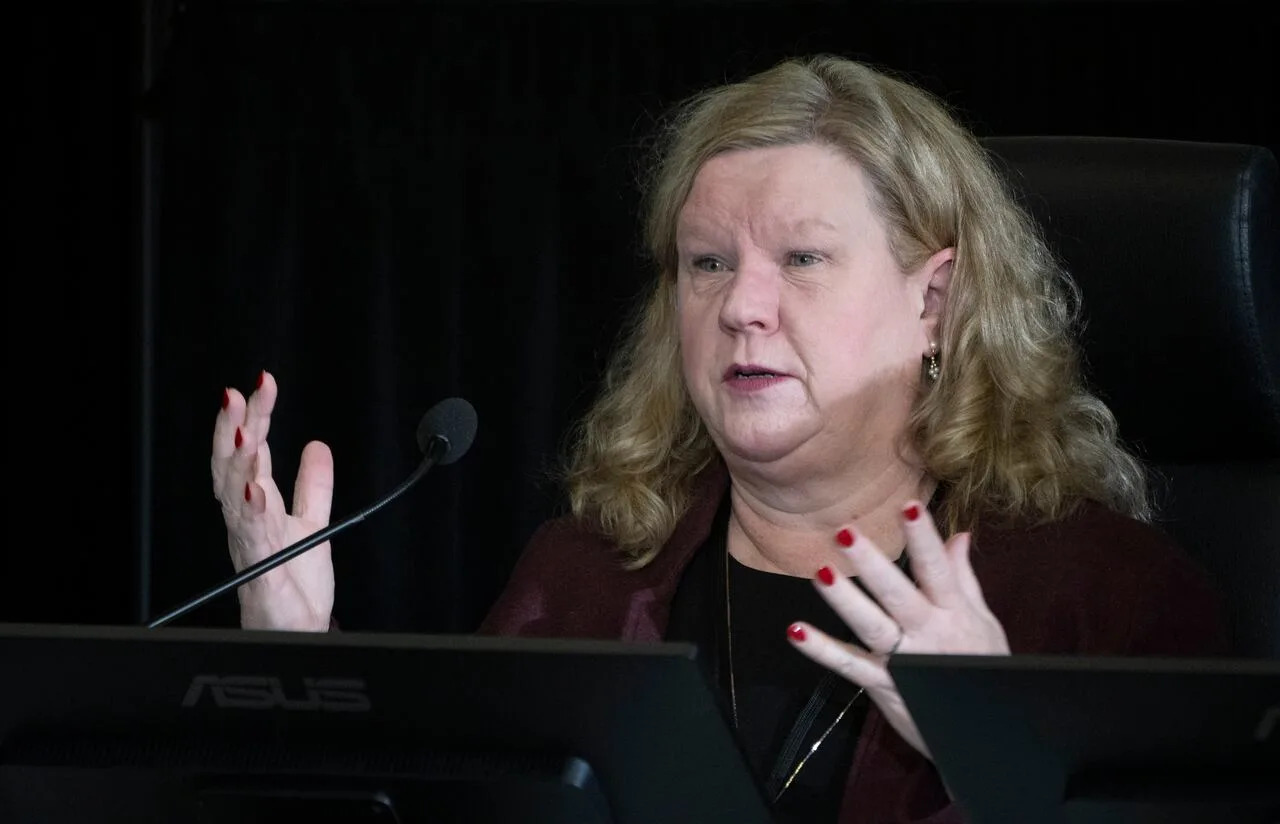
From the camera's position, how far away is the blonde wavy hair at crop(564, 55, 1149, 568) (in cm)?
161

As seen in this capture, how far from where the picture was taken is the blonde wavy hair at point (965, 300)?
161 centimetres

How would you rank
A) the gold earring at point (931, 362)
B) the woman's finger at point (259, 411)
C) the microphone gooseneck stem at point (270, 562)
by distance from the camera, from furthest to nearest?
the gold earring at point (931, 362)
the woman's finger at point (259, 411)
the microphone gooseneck stem at point (270, 562)

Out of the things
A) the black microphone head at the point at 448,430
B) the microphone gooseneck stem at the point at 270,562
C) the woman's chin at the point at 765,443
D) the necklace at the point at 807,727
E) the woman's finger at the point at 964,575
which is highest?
the woman's finger at the point at 964,575

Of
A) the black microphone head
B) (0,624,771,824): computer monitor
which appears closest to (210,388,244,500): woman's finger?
the black microphone head

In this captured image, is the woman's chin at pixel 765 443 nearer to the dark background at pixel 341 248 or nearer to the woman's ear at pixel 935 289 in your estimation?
the woman's ear at pixel 935 289

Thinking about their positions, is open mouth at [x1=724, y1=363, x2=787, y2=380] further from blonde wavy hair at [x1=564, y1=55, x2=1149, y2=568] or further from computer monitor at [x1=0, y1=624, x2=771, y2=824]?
computer monitor at [x1=0, y1=624, x2=771, y2=824]

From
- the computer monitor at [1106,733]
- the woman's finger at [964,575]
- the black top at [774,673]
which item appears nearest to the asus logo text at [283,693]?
the computer monitor at [1106,733]

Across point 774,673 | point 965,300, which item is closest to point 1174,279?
point 965,300

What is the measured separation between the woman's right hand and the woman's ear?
0.62 m

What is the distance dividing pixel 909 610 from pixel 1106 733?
217mm

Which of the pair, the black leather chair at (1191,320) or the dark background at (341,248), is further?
the dark background at (341,248)

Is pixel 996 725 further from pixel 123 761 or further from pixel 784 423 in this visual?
pixel 784 423

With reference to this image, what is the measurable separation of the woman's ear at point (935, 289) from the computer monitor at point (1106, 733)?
0.88 m

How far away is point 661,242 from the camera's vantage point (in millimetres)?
1826
